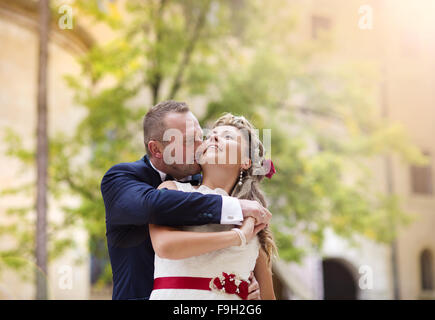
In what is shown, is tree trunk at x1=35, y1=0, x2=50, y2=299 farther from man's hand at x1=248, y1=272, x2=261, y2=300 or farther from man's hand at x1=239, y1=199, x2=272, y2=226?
man's hand at x1=239, y1=199, x2=272, y2=226

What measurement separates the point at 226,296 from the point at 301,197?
25.4ft

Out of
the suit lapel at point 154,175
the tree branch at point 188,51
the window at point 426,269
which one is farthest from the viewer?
the window at point 426,269

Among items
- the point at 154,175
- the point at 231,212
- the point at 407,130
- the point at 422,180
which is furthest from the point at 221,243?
the point at 422,180

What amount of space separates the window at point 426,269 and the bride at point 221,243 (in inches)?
649

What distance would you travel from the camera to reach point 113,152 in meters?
8.80

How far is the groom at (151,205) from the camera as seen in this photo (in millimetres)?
1965

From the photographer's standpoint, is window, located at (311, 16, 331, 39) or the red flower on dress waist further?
window, located at (311, 16, 331, 39)

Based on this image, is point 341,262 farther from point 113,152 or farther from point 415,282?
point 113,152

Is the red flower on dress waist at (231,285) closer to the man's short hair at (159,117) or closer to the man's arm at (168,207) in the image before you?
the man's arm at (168,207)

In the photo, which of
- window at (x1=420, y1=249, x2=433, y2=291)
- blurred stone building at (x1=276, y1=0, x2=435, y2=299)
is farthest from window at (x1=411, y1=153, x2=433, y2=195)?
window at (x1=420, y1=249, x2=433, y2=291)

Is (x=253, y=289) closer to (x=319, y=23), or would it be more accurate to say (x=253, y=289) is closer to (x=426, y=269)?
(x=319, y=23)

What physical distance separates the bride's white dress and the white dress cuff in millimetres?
98

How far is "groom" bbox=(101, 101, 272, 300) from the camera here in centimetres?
196

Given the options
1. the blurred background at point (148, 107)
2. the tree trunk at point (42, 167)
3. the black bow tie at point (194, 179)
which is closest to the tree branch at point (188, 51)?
the blurred background at point (148, 107)
